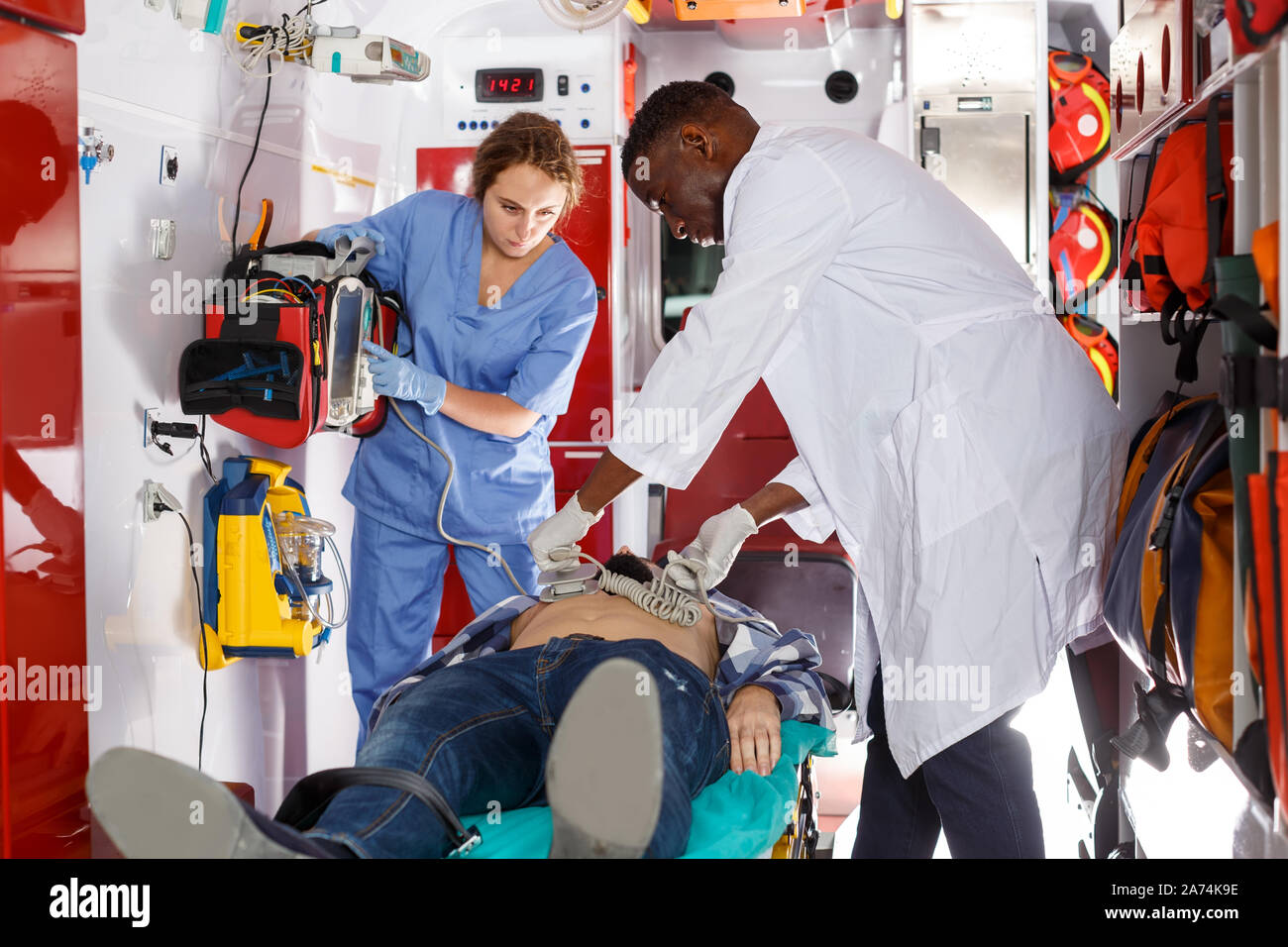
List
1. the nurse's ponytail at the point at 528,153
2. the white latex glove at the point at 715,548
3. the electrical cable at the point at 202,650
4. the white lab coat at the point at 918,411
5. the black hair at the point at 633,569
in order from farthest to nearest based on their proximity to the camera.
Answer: the nurse's ponytail at the point at 528,153
the electrical cable at the point at 202,650
the black hair at the point at 633,569
the white latex glove at the point at 715,548
the white lab coat at the point at 918,411

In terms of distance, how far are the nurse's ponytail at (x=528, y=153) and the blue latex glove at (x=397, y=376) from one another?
0.54 meters

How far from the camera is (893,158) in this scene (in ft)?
6.48

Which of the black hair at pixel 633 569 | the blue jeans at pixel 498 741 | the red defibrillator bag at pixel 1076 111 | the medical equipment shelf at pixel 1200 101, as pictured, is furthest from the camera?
the red defibrillator bag at pixel 1076 111

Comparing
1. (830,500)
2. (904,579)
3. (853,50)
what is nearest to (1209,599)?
(904,579)

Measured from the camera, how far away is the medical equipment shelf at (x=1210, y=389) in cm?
129

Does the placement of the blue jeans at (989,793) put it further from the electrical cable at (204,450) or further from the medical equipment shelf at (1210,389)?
the electrical cable at (204,450)

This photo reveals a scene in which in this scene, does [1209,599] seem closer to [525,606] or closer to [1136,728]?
[1136,728]

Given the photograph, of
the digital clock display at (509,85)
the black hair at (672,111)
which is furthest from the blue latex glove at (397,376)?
the digital clock display at (509,85)

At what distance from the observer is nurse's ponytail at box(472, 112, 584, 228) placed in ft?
9.18

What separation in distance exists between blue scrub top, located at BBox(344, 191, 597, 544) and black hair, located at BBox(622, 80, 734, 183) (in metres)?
0.94

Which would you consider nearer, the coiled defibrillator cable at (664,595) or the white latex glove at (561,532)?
the white latex glove at (561,532)

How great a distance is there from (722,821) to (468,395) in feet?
4.87

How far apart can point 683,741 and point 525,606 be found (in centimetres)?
69

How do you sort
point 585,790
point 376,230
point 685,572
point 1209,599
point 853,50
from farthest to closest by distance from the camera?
point 853,50 < point 376,230 < point 685,572 < point 1209,599 < point 585,790
